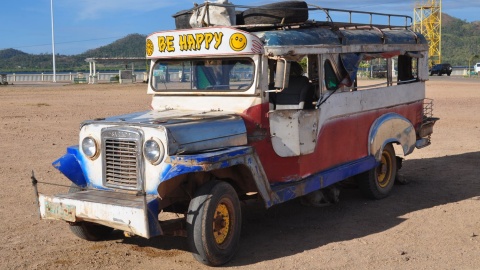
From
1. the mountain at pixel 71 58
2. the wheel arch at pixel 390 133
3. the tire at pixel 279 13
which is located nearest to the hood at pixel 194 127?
the tire at pixel 279 13

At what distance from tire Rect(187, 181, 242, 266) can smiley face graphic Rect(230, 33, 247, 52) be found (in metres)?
1.60

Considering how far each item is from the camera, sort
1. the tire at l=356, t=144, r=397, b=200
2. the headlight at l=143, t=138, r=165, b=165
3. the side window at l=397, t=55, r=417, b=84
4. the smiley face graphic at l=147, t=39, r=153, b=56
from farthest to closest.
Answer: the side window at l=397, t=55, r=417, b=84
the tire at l=356, t=144, r=397, b=200
the smiley face graphic at l=147, t=39, r=153, b=56
the headlight at l=143, t=138, r=165, b=165

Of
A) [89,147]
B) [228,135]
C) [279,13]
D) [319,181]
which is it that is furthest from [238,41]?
[319,181]

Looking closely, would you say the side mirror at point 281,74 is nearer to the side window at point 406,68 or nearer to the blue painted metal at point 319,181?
the blue painted metal at point 319,181

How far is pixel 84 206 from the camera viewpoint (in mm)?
5871

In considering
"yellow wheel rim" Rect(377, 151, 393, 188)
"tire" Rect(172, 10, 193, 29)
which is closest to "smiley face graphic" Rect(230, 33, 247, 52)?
"tire" Rect(172, 10, 193, 29)

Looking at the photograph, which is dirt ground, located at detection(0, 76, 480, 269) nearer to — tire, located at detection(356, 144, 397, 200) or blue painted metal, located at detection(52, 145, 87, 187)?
tire, located at detection(356, 144, 397, 200)

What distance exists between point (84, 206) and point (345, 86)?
3893 millimetres

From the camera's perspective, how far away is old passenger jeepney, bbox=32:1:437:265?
584cm

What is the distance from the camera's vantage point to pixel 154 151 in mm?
5812

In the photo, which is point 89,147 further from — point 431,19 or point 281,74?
point 431,19

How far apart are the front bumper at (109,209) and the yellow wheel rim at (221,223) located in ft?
1.95

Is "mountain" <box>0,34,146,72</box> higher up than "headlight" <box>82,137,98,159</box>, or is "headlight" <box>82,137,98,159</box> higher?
"mountain" <box>0,34,146,72</box>

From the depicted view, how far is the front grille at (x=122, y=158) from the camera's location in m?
5.97
